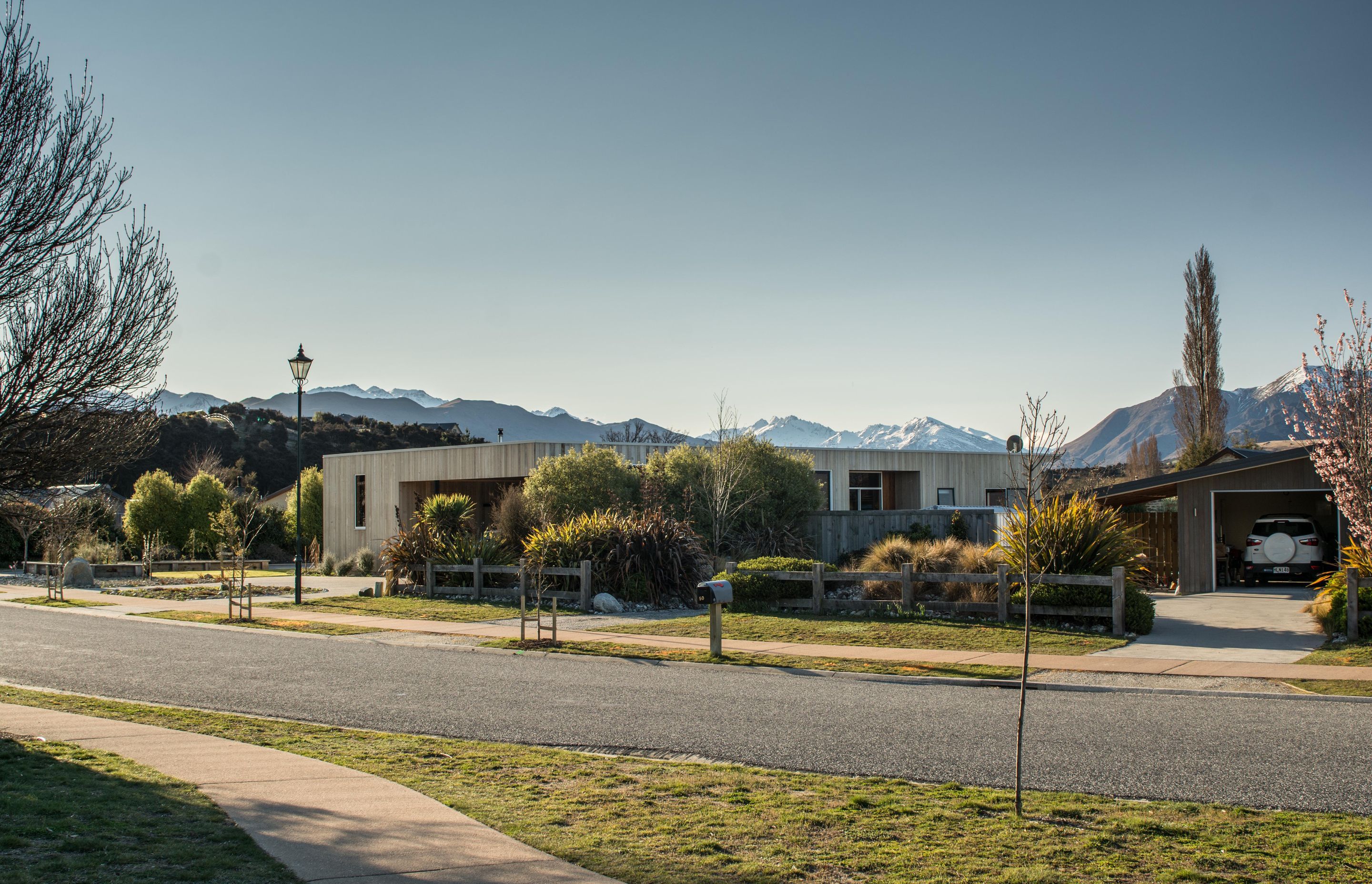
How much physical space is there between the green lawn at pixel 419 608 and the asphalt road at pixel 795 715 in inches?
175

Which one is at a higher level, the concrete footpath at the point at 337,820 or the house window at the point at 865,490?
the house window at the point at 865,490

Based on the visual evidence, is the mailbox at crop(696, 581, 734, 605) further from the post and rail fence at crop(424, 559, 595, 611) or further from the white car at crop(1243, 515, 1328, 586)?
the white car at crop(1243, 515, 1328, 586)

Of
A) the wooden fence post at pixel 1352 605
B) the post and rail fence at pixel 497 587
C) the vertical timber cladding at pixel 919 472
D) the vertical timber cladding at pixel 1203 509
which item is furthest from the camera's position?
the vertical timber cladding at pixel 919 472

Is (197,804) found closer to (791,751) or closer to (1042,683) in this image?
(791,751)

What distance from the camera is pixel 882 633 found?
15852 millimetres

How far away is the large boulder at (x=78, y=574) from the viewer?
3034 centimetres

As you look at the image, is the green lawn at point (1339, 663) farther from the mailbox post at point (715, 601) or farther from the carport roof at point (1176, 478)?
the carport roof at point (1176, 478)

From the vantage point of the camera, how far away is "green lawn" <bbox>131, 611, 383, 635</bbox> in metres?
18.0

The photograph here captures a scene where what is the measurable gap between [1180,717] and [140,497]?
40633mm

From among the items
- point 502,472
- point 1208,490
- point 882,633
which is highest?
point 502,472

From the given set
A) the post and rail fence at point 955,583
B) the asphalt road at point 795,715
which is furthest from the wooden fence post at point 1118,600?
the asphalt road at point 795,715

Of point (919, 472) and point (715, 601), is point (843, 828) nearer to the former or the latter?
point (715, 601)

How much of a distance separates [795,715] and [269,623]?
12.9 m

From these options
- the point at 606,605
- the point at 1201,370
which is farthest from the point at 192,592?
the point at 1201,370
